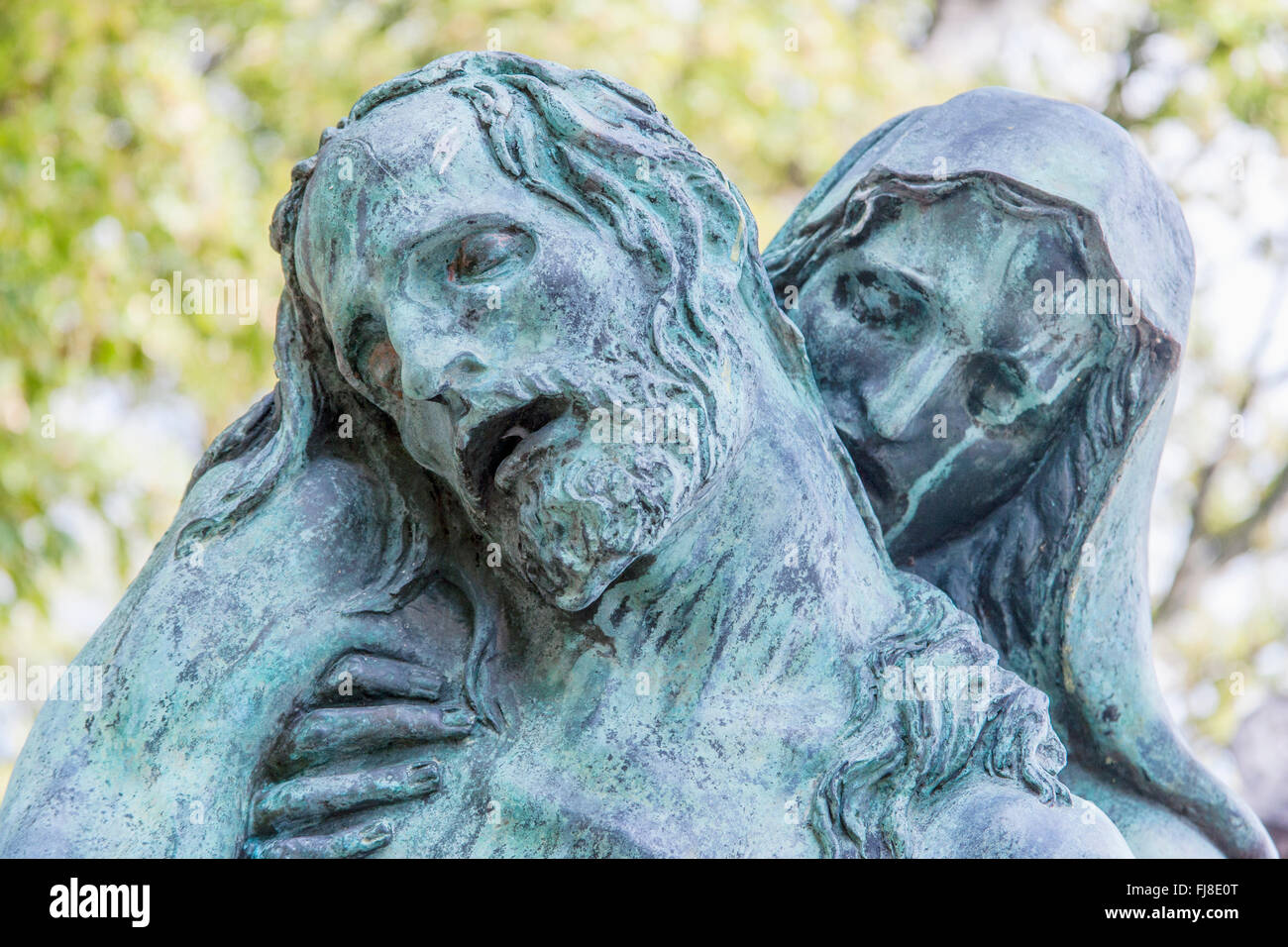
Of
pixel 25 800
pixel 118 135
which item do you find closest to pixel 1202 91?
pixel 118 135

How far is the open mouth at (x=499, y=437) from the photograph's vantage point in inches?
69.8

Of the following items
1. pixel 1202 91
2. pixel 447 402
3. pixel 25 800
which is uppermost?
pixel 447 402

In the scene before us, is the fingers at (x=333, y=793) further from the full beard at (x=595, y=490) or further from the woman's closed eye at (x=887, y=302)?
the woman's closed eye at (x=887, y=302)

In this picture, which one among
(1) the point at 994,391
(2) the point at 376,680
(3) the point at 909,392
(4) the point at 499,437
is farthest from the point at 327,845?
(1) the point at 994,391

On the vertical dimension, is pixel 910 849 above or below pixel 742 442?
below

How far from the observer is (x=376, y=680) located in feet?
6.34

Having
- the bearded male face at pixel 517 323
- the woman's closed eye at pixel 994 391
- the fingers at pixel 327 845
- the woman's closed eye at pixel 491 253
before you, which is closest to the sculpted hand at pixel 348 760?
the fingers at pixel 327 845

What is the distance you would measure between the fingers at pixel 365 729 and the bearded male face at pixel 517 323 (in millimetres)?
248

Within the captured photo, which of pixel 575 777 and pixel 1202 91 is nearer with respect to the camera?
pixel 575 777

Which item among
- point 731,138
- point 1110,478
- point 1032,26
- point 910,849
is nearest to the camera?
point 910,849

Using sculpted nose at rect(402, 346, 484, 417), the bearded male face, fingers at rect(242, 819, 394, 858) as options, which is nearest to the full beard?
the bearded male face

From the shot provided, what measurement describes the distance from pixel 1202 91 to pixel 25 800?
23.6 ft

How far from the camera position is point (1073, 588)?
221 cm
